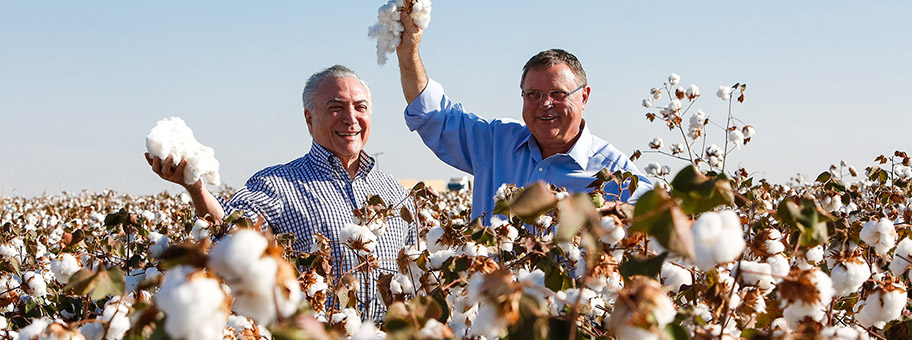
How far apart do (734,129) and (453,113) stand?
164 centimetres

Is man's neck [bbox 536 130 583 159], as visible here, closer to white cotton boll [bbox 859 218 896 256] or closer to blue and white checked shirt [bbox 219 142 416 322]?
blue and white checked shirt [bbox 219 142 416 322]

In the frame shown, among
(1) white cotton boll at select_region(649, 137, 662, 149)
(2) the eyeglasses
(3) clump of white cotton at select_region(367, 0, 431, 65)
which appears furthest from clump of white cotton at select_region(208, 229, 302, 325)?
(1) white cotton boll at select_region(649, 137, 662, 149)

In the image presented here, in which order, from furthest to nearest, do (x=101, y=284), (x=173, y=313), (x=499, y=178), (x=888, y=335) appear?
(x=499, y=178), (x=888, y=335), (x=101, y=284), (x=173, y=313)

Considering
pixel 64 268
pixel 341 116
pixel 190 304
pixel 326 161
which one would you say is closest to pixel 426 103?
pixel 341 116

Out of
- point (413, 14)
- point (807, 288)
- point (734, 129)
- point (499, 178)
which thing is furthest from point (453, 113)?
point (807, 288)

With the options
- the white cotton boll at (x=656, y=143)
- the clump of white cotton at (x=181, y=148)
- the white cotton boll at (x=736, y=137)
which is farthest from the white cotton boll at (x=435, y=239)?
the white cotton boll at (x=656, y=143)

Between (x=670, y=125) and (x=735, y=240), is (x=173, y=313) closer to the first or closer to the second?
(x=735, y=240)

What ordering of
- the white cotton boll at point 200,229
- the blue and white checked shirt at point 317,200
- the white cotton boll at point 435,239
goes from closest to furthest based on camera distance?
the white cotton boll at point 435,239, the white cotton boll at point 200,229, the blue and white checked shirt at point 317,200

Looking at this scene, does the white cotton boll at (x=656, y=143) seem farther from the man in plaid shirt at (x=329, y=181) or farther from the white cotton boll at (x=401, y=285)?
the white cotton boll at (x=401, y=285)

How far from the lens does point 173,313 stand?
73cm

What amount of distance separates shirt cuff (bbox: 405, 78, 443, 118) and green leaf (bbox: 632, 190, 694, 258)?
3018 mm

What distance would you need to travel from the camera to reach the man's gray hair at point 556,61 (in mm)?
3645

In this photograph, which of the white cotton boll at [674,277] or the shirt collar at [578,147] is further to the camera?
the shirt collar at [578,147]

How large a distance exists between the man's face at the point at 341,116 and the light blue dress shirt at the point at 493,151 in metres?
→ 0.35
